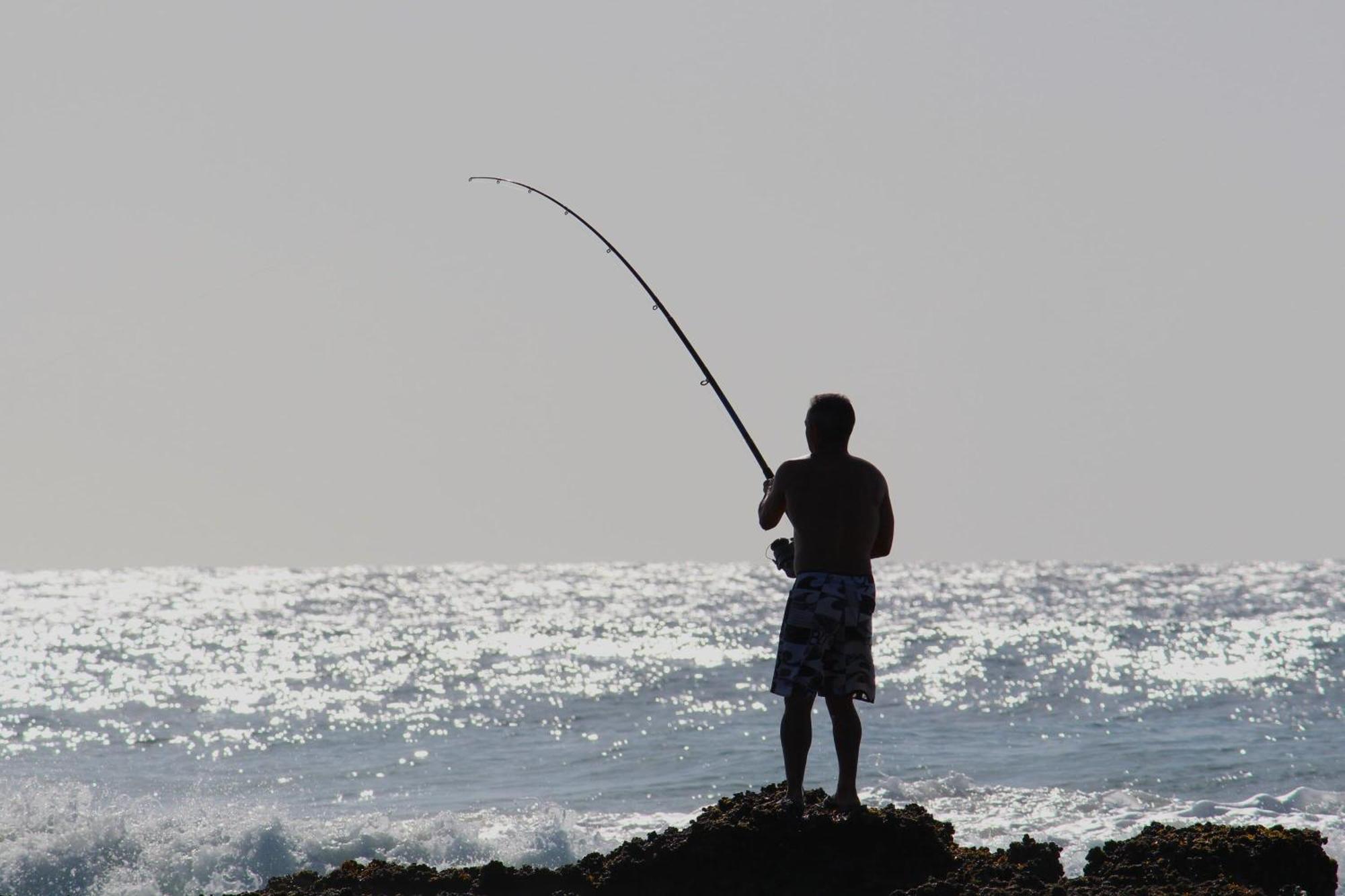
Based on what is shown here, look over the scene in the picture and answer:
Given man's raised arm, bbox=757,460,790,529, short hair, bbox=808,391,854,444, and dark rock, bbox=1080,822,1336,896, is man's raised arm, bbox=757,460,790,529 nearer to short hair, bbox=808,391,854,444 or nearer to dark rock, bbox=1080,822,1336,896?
short hair, bbox=808,391,854,444

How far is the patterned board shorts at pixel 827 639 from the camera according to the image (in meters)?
4.85

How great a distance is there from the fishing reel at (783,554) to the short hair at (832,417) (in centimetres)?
48

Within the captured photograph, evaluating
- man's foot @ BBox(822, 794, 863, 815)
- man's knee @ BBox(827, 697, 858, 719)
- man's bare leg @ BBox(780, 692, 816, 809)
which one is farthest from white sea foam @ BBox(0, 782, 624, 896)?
man's knee @ BBox(827, 697, 858, 719)

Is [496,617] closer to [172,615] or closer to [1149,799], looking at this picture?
[172,615]

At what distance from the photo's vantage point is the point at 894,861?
495cm

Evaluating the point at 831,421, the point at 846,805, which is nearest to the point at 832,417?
the point at 831,421

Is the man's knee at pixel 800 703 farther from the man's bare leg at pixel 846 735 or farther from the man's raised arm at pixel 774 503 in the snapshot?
the man's raised arm at pixel 774 503

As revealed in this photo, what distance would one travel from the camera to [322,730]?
1535 cm

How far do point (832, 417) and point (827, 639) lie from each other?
0.75 meters

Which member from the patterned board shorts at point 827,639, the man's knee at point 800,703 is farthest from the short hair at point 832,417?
the man's knee at point 800,703

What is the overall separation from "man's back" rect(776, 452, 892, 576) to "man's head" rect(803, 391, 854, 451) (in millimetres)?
48

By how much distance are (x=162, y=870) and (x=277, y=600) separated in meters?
35.4

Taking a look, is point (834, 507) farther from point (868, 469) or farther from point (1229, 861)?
point (1229, 861)

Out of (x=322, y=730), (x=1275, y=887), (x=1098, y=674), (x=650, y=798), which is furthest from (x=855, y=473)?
(x=1098, y=674)
